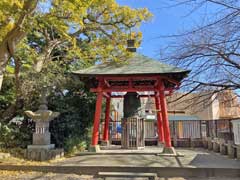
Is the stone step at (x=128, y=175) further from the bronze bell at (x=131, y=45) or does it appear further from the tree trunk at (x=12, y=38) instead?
the bronze bell at (x=131, y=45)

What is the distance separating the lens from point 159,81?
10633 millimetres

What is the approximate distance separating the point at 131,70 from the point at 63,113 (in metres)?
3.87

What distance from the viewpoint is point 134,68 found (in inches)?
432

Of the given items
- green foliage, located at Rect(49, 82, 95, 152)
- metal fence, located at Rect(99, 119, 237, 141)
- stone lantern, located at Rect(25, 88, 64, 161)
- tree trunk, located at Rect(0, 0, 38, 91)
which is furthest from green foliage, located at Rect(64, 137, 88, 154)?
tree trunk, located at Rect(0, 0, 38, 91)

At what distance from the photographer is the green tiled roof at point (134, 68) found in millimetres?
10173

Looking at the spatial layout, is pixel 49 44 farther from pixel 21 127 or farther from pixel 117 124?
pixel 117 124

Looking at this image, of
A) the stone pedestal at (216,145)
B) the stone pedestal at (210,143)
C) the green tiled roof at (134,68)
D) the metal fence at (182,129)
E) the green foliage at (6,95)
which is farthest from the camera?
the metal fence at (182,129)

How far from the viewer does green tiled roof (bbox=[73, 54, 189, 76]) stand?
1017 cm

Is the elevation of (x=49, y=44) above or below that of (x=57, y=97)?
above

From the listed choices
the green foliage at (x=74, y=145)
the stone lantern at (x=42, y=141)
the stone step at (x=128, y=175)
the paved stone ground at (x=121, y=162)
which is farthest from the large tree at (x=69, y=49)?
the stone step at (x=128, y=175)

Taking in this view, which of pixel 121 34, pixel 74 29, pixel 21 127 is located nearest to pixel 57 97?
pixel 21 127

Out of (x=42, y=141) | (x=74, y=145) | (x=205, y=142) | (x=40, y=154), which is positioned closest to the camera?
(x=40, y=154)

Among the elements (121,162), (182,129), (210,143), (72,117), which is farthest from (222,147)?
(72,117)

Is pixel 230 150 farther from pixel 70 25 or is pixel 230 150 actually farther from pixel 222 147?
pixel 70 25
